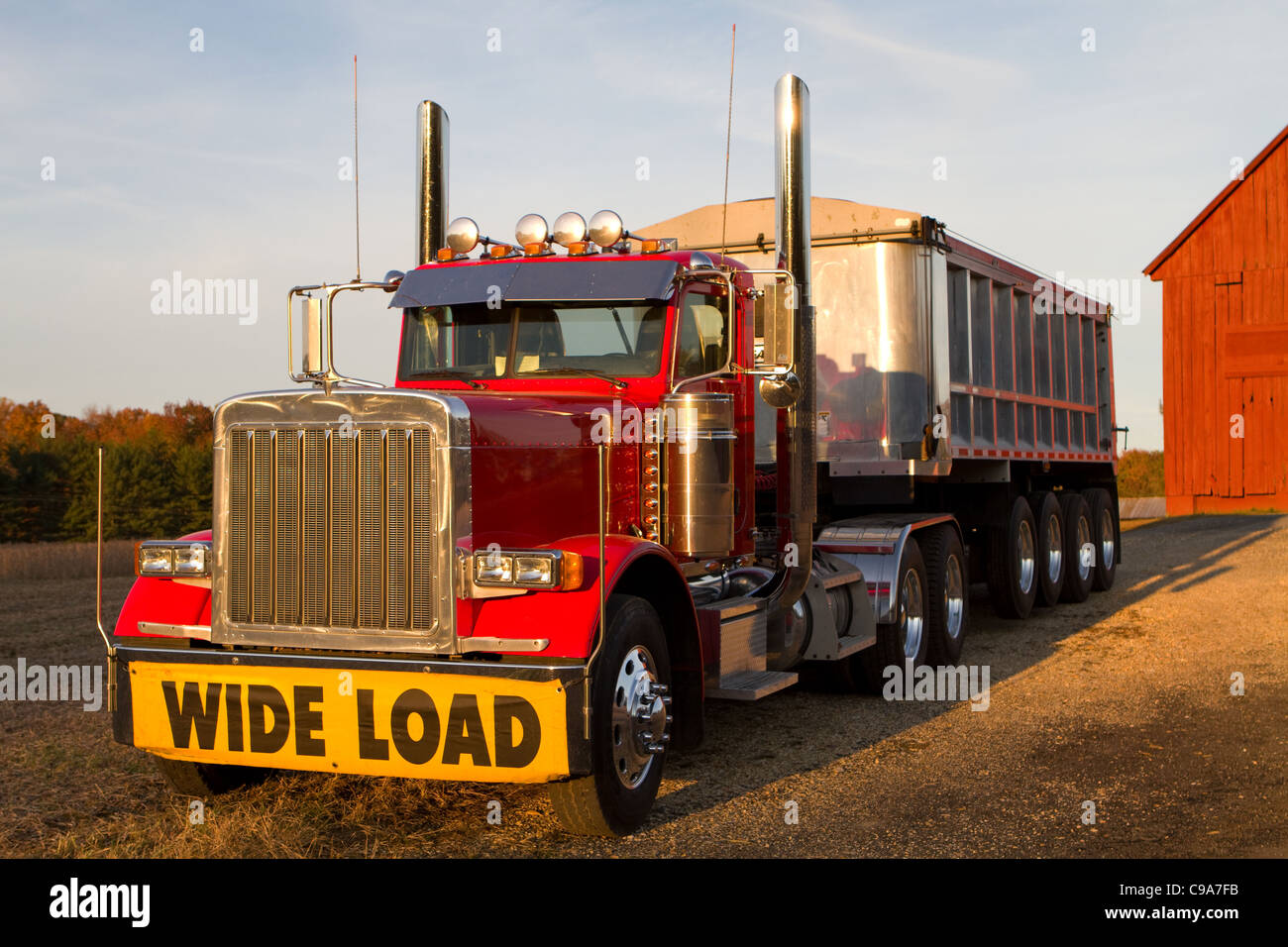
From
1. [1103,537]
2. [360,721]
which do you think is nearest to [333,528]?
[360,721]

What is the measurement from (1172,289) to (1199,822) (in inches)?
966

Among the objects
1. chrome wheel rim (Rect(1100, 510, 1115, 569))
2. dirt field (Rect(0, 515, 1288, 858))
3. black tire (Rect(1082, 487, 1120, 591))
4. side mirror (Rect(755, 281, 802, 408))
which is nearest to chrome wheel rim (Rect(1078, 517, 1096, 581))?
black tire (Rect(1082, 487, 1120, 591))

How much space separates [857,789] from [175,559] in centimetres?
334

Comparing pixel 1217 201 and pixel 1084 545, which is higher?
pixel 1217 201

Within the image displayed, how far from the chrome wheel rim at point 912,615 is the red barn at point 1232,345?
19.8 metres

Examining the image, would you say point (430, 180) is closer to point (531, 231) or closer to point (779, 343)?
point (531, 231)

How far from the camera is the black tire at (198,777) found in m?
5.45

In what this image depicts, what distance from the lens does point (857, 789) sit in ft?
19.6

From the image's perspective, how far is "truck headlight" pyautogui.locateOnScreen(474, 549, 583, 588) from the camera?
15.4 feet

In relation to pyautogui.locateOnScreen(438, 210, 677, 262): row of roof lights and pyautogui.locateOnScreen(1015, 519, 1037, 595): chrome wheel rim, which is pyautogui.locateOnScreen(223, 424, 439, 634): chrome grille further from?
pyautogui.locateOnScreen(1015, 519, 1037, 595): chrome wheel rim

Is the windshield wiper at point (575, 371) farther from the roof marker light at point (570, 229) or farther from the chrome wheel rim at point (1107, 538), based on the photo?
the chrome wheel rim at point (1107, 538)

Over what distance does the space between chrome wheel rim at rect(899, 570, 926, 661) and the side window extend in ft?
10.4

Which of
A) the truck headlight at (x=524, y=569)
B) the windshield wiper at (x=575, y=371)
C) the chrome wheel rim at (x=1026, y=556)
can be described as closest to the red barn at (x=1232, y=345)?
the chrome wheel rim at (x=1026, y=556)

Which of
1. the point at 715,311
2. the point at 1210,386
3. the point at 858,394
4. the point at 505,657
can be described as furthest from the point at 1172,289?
the point at 505,657
